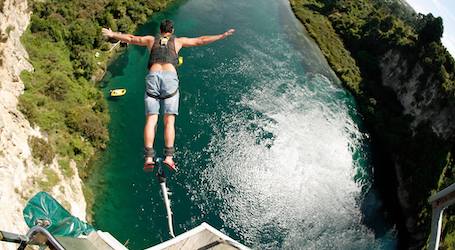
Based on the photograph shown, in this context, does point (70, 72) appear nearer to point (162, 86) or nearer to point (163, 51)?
point (163, 51)

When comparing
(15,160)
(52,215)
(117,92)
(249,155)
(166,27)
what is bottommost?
(117,92)

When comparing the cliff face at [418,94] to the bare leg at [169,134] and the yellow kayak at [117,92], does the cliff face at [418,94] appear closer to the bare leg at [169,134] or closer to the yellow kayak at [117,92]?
the yellow kayak at [117,92]

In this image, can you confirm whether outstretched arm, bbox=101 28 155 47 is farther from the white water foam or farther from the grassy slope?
the white water foam

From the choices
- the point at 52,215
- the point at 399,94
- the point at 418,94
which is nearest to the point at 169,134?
the point at 52,215

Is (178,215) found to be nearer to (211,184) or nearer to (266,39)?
(211,184)

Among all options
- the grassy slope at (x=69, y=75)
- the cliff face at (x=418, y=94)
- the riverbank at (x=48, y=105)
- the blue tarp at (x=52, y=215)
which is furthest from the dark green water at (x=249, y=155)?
the blue tarp at (x=52, y=215)

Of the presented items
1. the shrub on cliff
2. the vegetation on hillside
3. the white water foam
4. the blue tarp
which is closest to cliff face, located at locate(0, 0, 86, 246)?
the shrub on cliff

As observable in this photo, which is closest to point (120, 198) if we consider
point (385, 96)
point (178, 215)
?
point (178, 215)
